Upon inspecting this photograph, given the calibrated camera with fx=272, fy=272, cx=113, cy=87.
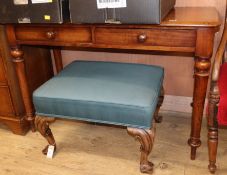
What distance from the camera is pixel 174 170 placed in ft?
4.44

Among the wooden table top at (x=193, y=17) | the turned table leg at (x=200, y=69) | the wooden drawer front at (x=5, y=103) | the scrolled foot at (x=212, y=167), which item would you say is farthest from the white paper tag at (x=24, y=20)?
the scrolled foot at (x=212, y=167)

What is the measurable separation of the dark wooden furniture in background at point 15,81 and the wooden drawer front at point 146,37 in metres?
0.57

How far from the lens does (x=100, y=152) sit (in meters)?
1.51

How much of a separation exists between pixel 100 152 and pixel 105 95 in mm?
457

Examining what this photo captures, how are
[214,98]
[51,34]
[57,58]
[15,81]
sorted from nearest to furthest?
1. [214,98]
2. [51,34]
3. [15,81]
4. [57,58]

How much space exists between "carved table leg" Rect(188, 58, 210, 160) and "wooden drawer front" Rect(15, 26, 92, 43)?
1.67ft

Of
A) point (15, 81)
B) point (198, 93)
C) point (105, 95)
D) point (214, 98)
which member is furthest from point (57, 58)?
point (214, 98)

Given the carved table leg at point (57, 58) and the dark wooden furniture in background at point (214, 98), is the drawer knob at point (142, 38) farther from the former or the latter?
the carved table leg at point (57, 58)

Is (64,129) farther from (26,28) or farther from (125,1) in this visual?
(125,1)

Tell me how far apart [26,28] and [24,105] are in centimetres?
52

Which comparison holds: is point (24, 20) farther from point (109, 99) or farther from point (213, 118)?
point (213, 118)

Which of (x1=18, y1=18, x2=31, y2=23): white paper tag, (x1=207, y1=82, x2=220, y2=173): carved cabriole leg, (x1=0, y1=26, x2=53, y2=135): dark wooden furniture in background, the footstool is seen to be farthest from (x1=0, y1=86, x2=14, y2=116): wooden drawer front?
(x1=207, y1=82, x2=220, y2=173): carved cabriole leg

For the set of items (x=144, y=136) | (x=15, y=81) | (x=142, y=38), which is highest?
(x=142, y=38)

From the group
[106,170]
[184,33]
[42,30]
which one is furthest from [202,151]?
[42,30]
